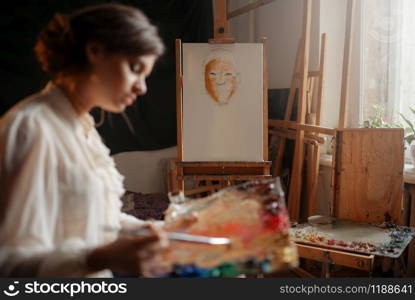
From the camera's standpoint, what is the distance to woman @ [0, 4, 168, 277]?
873 mm

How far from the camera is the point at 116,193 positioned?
1.15m

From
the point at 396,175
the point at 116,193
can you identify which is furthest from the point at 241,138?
the point at 116,193

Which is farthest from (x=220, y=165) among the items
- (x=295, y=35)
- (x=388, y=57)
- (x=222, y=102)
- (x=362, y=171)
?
(x=295, y=35)

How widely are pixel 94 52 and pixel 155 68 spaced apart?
9.36ft

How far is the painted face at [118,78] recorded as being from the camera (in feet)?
3.21

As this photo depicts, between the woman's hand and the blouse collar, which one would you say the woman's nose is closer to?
the blouse collar

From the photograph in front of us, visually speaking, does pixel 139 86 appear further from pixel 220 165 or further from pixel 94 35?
pixel 220 165

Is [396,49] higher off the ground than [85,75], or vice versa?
[396,49]

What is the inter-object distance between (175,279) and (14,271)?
40 cm

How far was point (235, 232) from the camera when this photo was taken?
1068mm

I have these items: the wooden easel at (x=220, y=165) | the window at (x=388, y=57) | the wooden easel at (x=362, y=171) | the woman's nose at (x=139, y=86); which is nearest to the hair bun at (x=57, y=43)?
→ the woman's nose at (x=139, y=86)

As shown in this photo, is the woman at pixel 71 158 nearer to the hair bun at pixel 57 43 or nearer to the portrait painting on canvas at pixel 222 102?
the hair bun at pixel 57 43

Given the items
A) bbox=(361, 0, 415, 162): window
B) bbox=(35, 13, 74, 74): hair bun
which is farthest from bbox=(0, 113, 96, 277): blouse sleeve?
bbox=(361, 0, 415, 162): window

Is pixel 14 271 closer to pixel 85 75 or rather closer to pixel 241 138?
pixel 85 75
